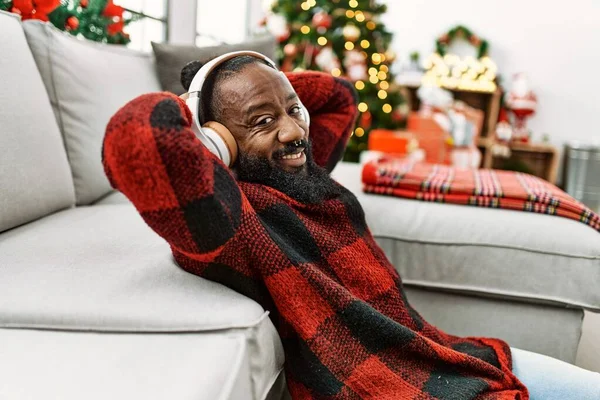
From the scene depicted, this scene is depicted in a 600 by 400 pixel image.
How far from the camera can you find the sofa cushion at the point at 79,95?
1141mm

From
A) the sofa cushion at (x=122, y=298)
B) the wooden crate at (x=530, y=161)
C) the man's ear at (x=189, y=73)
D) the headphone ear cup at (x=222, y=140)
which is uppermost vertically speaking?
the man's ear at (x=189, y=73)

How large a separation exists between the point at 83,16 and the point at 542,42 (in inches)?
152

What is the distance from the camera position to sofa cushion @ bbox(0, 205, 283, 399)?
0.60 metres

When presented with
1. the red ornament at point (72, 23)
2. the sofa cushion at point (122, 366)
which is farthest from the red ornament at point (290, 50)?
the sofa cushion at point (122, 366)

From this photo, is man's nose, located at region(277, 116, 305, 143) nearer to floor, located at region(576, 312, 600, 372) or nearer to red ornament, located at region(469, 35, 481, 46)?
floor, located at region(576, 312, 600, 372)

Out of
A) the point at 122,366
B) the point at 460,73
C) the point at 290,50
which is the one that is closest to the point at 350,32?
the point at 290,50

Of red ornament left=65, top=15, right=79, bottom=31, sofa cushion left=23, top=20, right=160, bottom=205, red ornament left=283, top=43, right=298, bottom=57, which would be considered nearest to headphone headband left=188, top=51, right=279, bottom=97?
sofa cushion left=23, top=20, right=160, bottom=205

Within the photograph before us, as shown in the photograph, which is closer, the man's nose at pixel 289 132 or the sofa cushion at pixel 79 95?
the man's nose at pixel 289 132

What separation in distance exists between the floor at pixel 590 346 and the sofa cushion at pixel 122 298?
107 cm

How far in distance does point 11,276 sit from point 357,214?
54 centimetres

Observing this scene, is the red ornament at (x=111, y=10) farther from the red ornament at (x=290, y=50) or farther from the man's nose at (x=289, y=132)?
the red ornament at (x=290, y=50)

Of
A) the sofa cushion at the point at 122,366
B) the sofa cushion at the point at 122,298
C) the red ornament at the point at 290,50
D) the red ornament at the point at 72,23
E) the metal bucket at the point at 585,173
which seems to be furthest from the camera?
the metal bucket at the point at 585,173

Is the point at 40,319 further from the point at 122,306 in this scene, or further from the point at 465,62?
the point at 465,62

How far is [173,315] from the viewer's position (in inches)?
23.8
